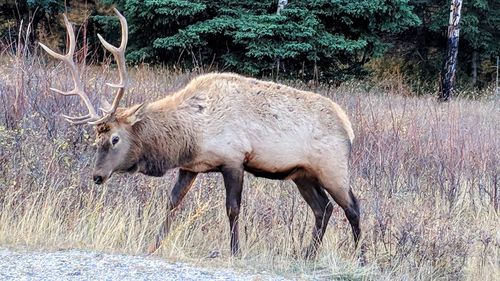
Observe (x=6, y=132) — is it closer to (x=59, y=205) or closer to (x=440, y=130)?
(x=59, y=205)

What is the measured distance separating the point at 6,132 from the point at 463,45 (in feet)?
58.8

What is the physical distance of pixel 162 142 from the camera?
23.2 feet

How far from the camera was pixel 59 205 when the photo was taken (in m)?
7.51

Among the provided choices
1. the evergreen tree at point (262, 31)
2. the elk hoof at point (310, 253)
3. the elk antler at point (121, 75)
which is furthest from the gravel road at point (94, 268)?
the evergreen tree at point (262, 31)

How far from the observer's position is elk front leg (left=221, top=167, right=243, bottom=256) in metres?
6.83

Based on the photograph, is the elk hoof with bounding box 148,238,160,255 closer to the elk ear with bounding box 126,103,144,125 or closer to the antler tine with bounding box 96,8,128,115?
the elk ear with bounding box 126,103,144,125

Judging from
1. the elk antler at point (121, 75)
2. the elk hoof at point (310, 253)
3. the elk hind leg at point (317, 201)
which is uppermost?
the elk antler at point (121, 75)

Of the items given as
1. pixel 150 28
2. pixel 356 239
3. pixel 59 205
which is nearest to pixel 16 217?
pixel 59 205

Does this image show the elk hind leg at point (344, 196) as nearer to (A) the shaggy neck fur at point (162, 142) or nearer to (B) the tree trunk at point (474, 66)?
(A) the shaggy neck fur at point (162, 142)

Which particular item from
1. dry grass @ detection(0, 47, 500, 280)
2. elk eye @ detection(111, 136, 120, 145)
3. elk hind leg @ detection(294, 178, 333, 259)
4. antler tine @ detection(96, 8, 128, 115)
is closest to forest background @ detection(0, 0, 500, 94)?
dry grass @ detection(0, 47, 500, 280)

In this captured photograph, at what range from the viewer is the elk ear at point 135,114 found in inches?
277

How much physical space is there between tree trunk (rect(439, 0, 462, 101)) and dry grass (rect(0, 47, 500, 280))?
29.9 ft

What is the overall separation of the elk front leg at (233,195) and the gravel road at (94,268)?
2.89 ft

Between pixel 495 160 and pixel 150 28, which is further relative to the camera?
pixel 150 28
